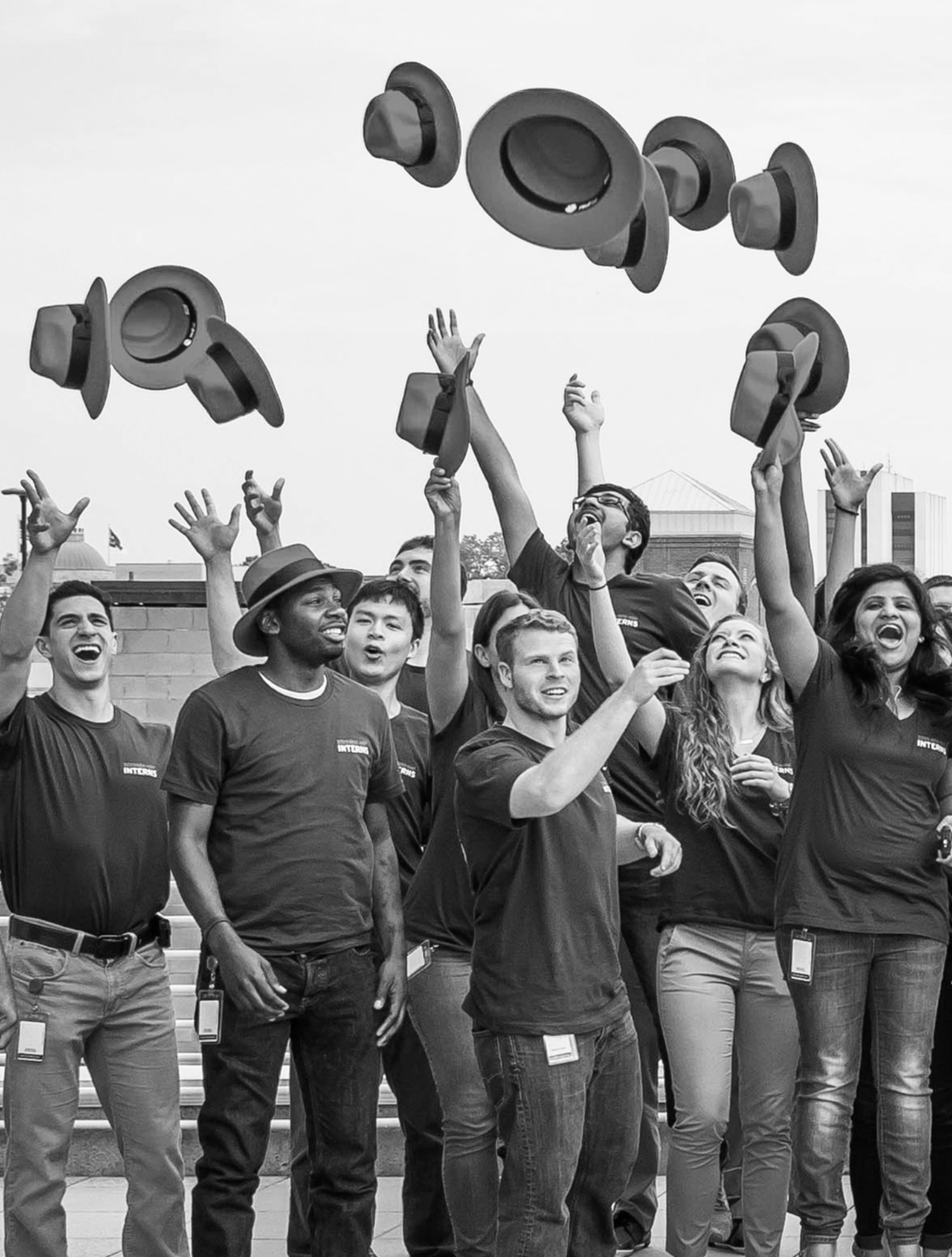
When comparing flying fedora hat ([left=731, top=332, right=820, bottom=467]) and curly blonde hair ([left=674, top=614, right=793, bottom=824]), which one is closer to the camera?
flying fedora hat ([left=731, top=332, right=820, bottom=467])

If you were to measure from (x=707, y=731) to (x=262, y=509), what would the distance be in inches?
61.4

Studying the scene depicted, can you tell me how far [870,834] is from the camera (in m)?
5.05

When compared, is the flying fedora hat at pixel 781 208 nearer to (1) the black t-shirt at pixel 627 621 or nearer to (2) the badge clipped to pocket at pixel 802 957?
(1) the black t-shirt at pixel 627 621

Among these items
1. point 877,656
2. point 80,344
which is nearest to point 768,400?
point 877,656

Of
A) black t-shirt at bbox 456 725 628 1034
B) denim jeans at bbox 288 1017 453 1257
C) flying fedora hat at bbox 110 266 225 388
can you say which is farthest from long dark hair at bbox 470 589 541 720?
flying fedora hat at bbox 110 266 225 388

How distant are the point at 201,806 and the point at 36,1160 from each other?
100 centimetres

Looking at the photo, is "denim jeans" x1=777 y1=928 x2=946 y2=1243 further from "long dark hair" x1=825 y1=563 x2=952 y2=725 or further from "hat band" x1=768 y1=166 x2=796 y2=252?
"hat band" x1=768 y1=166 x2=796 y2=252

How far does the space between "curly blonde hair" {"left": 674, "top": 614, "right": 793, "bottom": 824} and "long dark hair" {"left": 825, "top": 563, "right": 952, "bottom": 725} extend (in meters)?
0.27

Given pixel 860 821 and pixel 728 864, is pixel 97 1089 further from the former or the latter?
pixel 860 821

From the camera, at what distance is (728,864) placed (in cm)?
534

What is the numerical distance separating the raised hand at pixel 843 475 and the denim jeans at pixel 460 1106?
1.90 m

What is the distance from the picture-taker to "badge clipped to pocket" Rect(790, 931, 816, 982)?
16.4ft

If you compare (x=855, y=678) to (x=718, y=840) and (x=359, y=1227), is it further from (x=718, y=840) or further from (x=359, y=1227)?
(x=359, y=1227)

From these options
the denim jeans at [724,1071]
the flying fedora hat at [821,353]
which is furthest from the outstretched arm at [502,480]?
the denim jeans at [724,1071]
